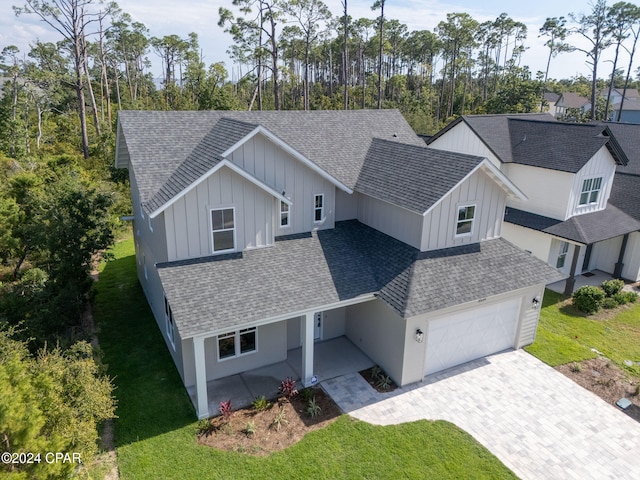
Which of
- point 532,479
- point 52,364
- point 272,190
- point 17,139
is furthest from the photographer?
point 17,139

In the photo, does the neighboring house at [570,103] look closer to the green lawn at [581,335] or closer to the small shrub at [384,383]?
the green lawn at [581,335]

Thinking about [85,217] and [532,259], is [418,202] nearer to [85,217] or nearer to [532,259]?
[532,259]

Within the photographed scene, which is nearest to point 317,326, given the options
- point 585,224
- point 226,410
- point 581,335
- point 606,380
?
point 226,410

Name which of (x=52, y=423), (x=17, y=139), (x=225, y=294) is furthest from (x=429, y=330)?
(x=17, y=139)

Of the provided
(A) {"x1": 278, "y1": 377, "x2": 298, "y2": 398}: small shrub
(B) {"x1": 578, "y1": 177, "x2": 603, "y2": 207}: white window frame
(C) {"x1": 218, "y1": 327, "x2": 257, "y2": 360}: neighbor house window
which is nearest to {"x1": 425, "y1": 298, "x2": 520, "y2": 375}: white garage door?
(A) {"x1": 278, "y1": 377, "x2": 298, "y2": 398}: small shrub

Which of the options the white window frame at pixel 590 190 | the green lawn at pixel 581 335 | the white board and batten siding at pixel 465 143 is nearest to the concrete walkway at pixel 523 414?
the green lawn at pixel 581 335
